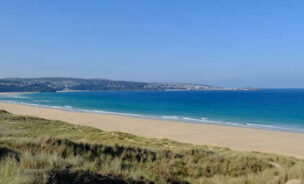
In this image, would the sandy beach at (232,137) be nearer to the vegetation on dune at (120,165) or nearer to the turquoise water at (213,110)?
the turquoise water at (213,110)

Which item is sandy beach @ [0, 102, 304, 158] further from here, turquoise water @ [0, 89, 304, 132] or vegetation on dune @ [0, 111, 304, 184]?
vegetation on dune @ [0, 111, 304, 184]

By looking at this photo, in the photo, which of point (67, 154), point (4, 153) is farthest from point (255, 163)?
point (4, 153)

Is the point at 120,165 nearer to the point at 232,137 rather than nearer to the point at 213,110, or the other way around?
the point at 232,137

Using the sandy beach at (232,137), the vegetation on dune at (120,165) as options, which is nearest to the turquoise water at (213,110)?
the sandy beach at (232,137)

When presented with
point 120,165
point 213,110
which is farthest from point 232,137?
point 213,110

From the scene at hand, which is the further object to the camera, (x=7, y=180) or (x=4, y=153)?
(x=4, y=153)

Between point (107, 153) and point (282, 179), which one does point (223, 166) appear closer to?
point (282, 179)

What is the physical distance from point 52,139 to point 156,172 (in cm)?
361

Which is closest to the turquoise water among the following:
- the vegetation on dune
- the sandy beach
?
the sandy beach

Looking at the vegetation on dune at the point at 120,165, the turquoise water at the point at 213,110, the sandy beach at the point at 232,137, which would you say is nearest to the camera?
the vegetation on dune at the point at 120,165

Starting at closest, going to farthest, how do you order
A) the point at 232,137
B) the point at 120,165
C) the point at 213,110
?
the point at 120,165, the point at 232,137, the point at 213,110

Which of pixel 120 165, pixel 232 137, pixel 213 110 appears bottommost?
pixel 232 137

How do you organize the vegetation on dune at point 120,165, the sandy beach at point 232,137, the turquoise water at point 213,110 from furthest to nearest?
1. the turquoise water at point 213,110
2. the sandy beach at point 232,137
3. the vegetation on dune at point 120,165

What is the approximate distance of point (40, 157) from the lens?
215 inches
